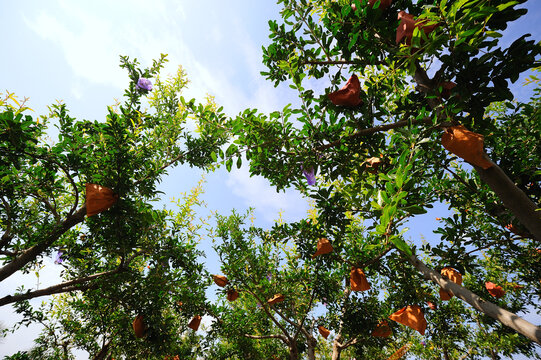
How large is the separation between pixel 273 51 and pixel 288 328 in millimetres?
8745

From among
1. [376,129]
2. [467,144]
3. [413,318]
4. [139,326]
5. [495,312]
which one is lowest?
[495,312]

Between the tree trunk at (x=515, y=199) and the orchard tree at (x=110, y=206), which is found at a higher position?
the orchard tree at (x=110, y=206)

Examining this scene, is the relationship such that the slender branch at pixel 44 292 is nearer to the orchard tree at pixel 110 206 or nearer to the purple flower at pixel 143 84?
the orchard tree at pixel 110 206

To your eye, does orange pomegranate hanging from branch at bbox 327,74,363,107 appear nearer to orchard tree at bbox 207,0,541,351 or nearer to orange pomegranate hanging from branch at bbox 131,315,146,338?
orchard tree at bbox 207,0,541,351

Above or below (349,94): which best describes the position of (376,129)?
below

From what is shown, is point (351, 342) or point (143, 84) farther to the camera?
point (351, 342)

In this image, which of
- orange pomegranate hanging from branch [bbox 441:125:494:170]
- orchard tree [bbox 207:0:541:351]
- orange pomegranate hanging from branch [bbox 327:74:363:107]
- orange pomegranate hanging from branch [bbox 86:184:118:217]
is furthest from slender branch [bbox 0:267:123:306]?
orange pomegranate hanging from branch [bbox 441:125:494:170]

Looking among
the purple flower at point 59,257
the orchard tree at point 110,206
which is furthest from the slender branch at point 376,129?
the purple flower at point 59,257

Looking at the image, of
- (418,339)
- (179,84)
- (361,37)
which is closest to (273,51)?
(361,37)

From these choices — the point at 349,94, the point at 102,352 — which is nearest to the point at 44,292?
the point at 102,352

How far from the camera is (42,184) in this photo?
3510 millimetres

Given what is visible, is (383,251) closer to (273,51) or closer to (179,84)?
(273,51)

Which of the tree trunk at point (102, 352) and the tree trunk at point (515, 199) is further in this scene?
the tree trunk at point (102, 352)

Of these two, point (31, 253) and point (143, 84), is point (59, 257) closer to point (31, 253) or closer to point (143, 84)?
point (31, 253)
